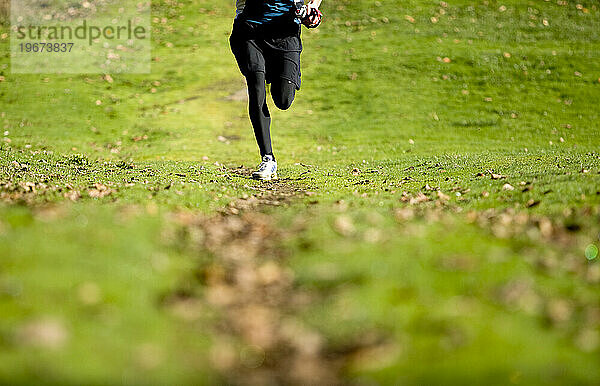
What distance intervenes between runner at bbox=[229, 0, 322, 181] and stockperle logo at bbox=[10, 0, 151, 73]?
1296 centimetres

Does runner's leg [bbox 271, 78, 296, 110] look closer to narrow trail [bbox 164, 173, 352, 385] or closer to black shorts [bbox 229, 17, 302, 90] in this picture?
black shorts [bbox 229, 17, 302, 90]

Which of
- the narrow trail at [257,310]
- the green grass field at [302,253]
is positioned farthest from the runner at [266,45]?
the narrow trail at [257,310]

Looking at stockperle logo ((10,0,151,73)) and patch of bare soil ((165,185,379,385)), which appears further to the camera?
stockperle logo ((10,0,151,73))

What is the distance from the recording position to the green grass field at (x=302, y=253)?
3203 mm

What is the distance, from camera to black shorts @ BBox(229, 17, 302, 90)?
350 inches

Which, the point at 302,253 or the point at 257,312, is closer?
the point at 257,312

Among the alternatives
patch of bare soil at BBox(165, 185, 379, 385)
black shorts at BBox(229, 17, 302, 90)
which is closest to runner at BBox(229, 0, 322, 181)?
black shorts at BBox(229, 17, 302, 90)

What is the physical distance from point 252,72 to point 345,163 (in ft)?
14.7

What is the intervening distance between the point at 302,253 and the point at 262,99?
4.72 meters

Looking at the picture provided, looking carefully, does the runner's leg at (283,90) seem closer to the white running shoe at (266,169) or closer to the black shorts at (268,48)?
the black shorts at (268,48)

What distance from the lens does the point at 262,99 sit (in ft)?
29.9

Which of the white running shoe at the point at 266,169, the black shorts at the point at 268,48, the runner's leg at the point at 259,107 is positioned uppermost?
the black shorts at the point at 268,48

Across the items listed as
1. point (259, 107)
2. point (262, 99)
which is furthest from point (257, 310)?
point (262, 99)

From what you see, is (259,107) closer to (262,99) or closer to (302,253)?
(262,99)
